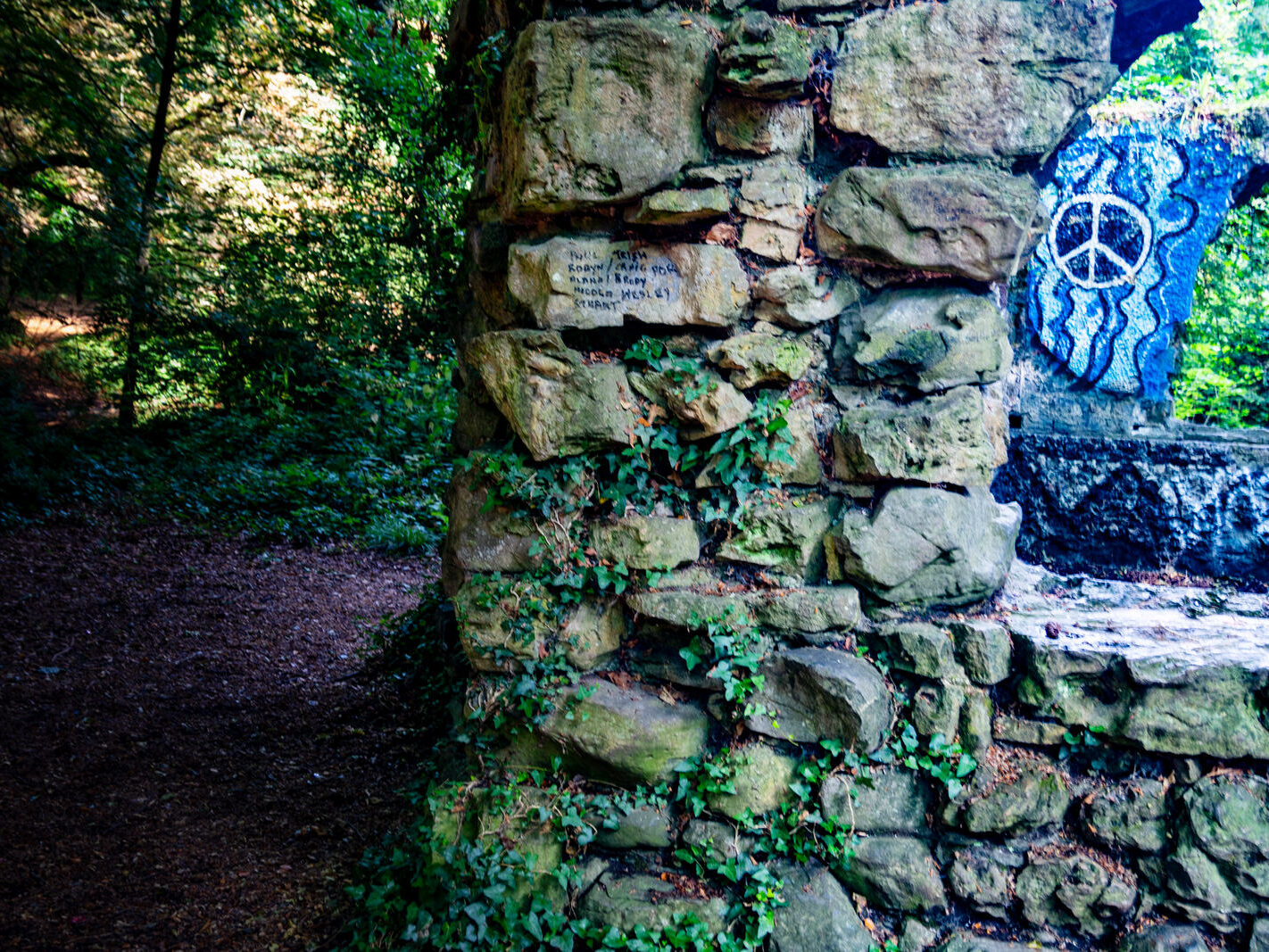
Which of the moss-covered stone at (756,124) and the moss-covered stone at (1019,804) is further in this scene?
the moss-covered stone at (756,124)

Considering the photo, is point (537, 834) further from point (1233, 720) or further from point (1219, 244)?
point (1219, 244)

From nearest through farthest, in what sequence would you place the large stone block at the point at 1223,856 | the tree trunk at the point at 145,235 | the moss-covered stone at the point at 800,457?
the large stone block at the point at 1223,856, the moss-covered stone at the point at 800,457, the tree trunk at the point at 145,235

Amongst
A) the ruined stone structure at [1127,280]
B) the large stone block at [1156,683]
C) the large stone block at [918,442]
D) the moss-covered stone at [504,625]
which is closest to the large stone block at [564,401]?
the moss-covered stone at [504,625]

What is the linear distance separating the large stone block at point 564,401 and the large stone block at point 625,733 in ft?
2.61

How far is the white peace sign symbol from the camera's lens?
4.87 metres

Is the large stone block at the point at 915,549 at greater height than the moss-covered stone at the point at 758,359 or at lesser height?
lesser

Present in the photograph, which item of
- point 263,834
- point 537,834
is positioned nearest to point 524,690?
point 537,834

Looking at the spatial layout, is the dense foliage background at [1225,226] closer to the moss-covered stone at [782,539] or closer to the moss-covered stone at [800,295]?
the moss-covered stone at [800,295]

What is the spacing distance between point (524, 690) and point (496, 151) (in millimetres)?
1990

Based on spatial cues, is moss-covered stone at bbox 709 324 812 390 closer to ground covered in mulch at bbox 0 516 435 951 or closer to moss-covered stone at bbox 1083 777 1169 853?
moss-covered stone at bbox 1083 777 1169 853

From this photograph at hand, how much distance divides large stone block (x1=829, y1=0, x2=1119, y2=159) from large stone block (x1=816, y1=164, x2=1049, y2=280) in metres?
0.13

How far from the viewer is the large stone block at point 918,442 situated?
2.67 metres

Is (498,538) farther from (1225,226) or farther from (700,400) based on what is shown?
(1225,226)

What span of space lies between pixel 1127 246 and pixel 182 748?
574 centimetres
